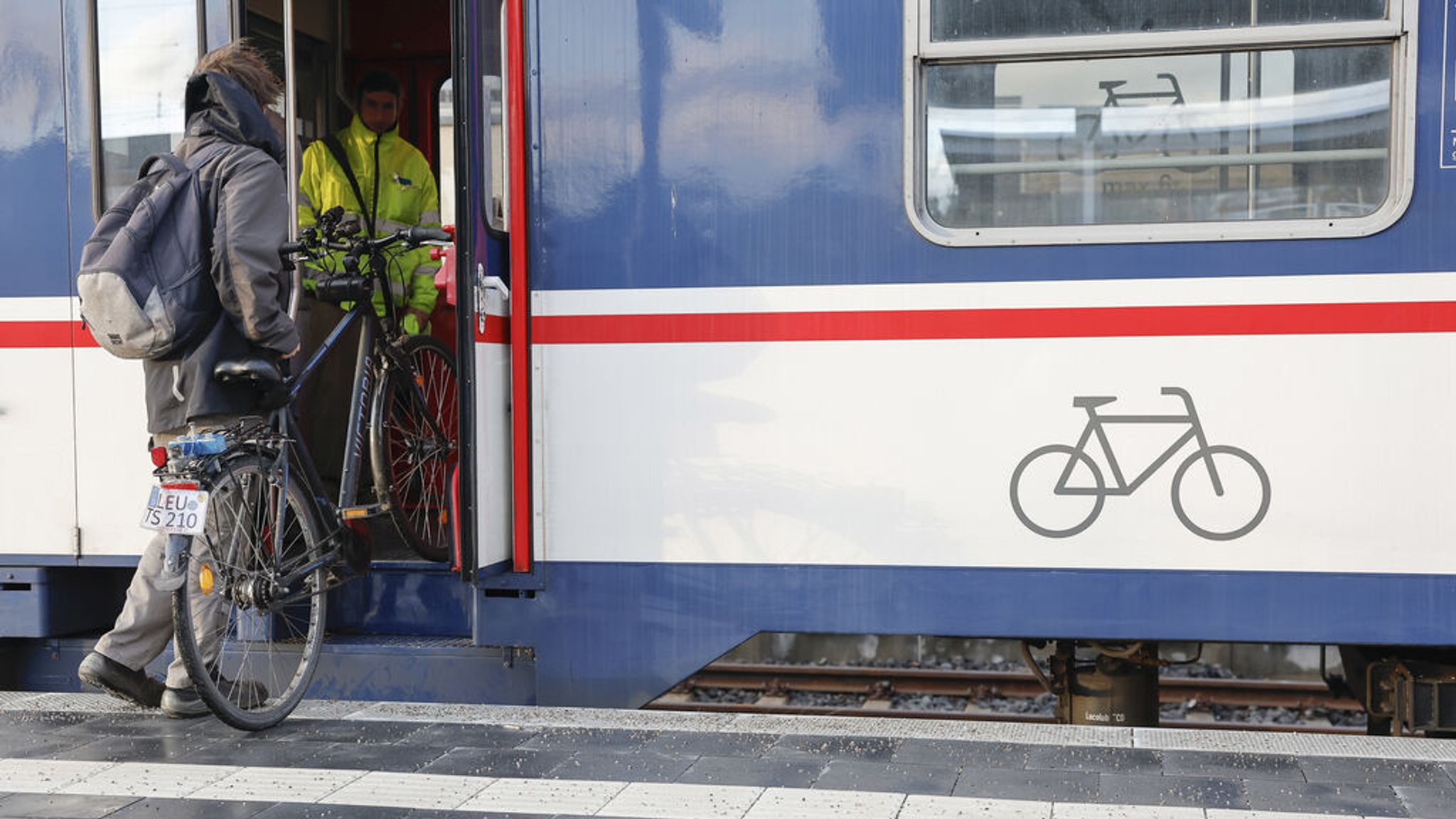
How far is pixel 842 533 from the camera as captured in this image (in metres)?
4.34

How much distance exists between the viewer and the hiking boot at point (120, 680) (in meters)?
4.25

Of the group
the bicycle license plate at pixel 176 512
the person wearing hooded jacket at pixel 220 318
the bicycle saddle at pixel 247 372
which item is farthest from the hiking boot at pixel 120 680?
the bicycle saddle at pixel 247 372

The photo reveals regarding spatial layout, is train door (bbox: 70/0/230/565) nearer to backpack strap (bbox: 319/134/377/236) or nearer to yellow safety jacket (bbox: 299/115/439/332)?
yellow safety jacket (bbox: 299/115/439/332)

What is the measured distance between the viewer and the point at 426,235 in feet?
15.0

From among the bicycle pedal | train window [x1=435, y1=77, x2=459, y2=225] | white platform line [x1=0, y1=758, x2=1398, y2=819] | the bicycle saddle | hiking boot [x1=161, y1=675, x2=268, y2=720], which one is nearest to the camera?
white platform line [x1=0, y1=758, x2=1398, y2=819]

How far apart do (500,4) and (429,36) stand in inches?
101

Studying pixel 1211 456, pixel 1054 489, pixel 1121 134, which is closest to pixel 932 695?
pixel 1054 489

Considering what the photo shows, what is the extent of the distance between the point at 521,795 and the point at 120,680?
1541 millimetres

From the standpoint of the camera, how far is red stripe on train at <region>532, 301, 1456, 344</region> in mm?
4020

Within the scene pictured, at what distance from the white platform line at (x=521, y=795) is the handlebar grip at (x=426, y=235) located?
1711mm

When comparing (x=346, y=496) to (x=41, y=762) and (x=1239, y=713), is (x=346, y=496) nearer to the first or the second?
(x=41, y=762)

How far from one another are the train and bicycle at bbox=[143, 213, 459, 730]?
1.43 feet

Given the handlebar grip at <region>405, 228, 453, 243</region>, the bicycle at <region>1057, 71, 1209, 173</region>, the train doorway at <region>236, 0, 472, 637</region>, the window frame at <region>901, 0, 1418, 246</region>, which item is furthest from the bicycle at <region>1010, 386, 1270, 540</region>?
the handlebar grip at <region>405, 228, 453, 243</region>

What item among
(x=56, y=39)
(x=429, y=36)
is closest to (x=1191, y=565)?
(x=56, y=39)
